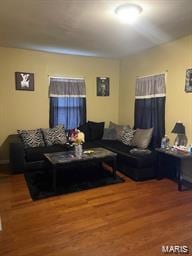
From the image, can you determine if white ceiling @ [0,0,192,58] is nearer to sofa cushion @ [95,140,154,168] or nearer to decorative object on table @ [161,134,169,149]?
decorative object on table @ [161,134,169,149]

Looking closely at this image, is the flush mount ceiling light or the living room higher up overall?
the flush mount ceiling light

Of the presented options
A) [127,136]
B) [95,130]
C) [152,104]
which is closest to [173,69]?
[152,104]

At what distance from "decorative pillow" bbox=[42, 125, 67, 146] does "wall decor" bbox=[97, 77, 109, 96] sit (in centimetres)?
153

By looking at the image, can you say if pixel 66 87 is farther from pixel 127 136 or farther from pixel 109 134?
pixel 127 136

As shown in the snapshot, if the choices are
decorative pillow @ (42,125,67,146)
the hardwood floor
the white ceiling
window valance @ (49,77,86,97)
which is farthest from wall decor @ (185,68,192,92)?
decorative pillow @ (42,125,67,146)

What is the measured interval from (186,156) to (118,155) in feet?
4.23

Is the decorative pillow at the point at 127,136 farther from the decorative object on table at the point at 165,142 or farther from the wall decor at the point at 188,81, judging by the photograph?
the wall decor at the point at 188,81

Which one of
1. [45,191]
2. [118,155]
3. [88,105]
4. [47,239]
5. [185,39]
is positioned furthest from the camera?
[88,105]

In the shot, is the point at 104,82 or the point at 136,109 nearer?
the point at 136,109

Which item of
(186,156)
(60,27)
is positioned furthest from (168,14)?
(186,156)

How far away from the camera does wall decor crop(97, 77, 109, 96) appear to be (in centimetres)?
558

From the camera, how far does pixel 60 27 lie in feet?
10.7

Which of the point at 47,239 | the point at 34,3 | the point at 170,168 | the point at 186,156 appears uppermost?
the point at 34,3

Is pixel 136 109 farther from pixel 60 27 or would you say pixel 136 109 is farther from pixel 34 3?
pixel 34 3
